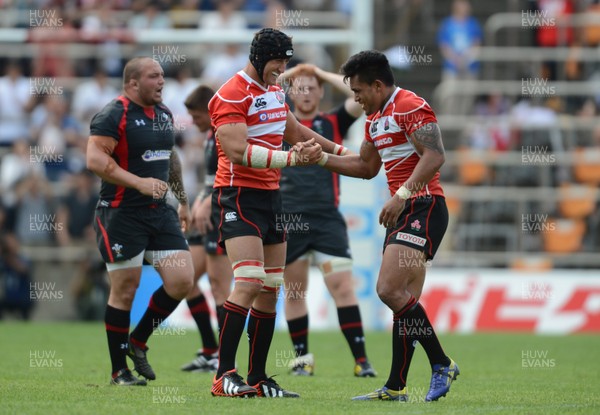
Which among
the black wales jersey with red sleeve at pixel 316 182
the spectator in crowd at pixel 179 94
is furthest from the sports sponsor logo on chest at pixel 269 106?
the spectator in crowd at pixel 179 94

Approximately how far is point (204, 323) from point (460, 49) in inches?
474

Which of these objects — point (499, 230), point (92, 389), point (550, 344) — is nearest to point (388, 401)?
point (92, 389)

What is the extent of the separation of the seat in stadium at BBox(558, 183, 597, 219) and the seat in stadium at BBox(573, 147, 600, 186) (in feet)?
1.21

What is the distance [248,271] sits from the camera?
7.94 meters

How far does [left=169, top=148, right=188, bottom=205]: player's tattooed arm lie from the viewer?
983 cm

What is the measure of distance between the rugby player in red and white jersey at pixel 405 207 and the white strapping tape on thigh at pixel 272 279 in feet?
2.69

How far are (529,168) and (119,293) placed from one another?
11554 mm

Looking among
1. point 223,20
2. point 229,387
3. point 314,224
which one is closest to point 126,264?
point 229,387

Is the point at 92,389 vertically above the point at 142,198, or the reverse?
the point at 142,198

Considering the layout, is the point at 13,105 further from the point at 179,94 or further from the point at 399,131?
the point at 399,131

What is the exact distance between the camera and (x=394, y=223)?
7941 mm

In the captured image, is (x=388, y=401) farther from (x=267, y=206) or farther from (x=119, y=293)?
(x=119, y=293)

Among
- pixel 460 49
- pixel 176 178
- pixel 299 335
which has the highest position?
pixel 460 49

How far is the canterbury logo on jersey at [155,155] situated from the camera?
30.2 feet
